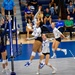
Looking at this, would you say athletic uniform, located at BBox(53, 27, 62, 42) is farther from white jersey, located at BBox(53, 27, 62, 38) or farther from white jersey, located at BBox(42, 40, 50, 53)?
white jersey, located at BBox(42, 40, 50, 53)

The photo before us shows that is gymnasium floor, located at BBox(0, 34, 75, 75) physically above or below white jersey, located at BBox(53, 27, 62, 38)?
below

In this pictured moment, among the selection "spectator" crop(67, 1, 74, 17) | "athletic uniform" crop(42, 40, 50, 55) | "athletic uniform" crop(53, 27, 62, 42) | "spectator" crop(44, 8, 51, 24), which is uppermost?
"spectator" crop(67, 1, 74, 17)

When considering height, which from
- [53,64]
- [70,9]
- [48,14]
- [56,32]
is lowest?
[53,64]

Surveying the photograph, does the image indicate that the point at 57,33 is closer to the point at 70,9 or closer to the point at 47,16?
the point at 47,16

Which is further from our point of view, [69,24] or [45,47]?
[69,24]

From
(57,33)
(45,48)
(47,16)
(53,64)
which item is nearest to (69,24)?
(47,16)

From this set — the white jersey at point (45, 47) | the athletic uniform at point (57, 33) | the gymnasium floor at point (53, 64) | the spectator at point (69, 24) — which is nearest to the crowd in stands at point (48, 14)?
the spectator at point (69, 24)

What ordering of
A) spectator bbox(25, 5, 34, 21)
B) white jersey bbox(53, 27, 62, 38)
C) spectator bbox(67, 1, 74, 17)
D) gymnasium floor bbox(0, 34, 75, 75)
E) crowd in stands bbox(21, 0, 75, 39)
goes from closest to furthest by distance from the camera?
gymnasium floor bbox(0, 34, 75, 75) < white jersey bbox(53, 27, 62, 38) < crowd in stands bbox(21, 0, 75, 39) < spectator bbox(25, 5, 34, 21) < spectator bbox(67, 1, 74, 17)

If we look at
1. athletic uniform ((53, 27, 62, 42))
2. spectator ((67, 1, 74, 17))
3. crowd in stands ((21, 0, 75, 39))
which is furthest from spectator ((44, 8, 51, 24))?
athletic uniform ((53, 27, 62, 42))

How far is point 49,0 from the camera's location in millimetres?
23812

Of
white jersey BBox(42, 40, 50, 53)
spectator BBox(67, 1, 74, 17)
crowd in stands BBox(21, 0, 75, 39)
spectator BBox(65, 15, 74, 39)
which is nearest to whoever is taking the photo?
white jersey BBox(42, 40, 50, 53)

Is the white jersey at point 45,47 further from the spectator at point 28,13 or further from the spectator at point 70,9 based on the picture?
the spectator at point 70,9

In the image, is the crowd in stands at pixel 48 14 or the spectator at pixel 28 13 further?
the spectator at pixel 28 13

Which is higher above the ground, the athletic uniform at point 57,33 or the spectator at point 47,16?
the spectator at point 47,16
